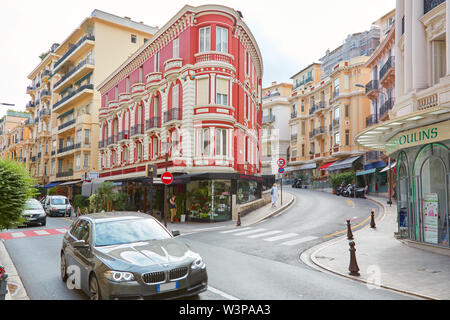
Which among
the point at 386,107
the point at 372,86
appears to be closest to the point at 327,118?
the point at 372,86

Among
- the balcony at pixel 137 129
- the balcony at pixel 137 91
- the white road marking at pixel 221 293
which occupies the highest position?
the balcony at pixel 137 91

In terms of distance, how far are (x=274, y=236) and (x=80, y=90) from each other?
3809cm

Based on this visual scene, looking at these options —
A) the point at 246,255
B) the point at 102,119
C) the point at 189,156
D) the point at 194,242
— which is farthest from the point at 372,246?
the point at 102,119

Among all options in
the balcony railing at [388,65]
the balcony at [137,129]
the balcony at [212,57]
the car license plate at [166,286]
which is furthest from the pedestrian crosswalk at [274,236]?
Result: the balcony railing at [388,65]

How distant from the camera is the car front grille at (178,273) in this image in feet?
18.4

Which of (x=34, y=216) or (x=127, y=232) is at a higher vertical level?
(x=127, y=232)

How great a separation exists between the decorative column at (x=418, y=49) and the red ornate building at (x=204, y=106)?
11.4 m

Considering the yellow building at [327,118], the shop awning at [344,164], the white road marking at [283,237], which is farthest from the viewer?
the yellow building at [327,118]

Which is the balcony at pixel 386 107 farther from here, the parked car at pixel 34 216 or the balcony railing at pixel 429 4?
the parked car at pixel 34 216

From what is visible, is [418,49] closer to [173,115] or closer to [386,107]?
[173,115]

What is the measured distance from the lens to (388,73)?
28828 mm

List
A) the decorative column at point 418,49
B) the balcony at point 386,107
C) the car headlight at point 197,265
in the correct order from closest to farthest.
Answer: the car headlight at point 197,265, the decorative column at point 418,49, the balcony at point 386,107

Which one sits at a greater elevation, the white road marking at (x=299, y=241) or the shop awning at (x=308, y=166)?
the shop awning at (x=308, y=166)

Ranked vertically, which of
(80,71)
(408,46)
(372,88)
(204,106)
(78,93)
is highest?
(80,71)
